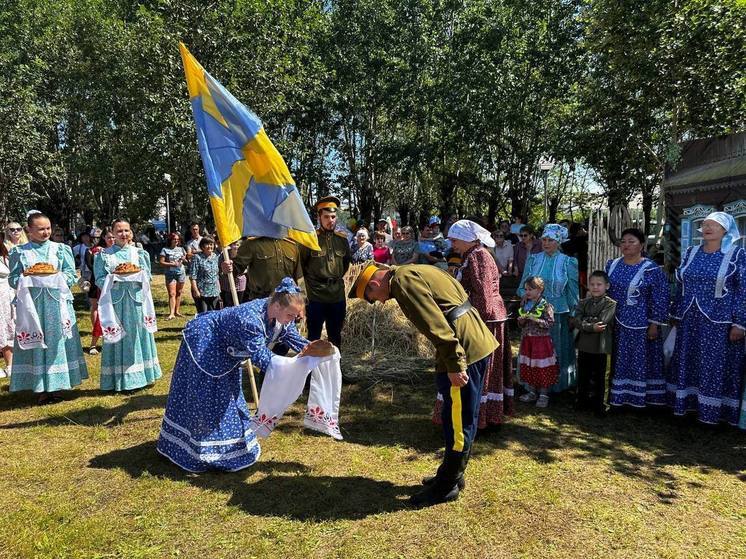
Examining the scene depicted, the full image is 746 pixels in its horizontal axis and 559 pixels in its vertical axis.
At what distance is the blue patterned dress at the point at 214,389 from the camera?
4090mm

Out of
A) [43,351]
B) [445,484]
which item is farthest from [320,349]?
[43,351]

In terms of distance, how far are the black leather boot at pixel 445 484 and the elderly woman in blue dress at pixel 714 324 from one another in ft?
9.54

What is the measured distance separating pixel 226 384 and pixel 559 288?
3813 millimetres

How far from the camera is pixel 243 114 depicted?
5.22m

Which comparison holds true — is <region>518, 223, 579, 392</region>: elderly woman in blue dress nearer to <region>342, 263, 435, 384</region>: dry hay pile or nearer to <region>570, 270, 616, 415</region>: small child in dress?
<region>570, 270, 616, 415</region>: small child in dress

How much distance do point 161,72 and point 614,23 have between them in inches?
400

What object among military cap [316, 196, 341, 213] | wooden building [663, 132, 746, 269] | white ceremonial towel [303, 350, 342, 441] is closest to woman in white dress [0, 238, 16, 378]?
military cap [316, 196, 341, 213]

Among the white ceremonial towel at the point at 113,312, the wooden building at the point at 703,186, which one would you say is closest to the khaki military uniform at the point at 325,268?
the white ceremonial towel at the point at 113,312

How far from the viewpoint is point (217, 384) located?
13.8ft

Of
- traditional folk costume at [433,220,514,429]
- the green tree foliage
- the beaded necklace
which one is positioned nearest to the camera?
traditional folk costume at [433,220,514,429]

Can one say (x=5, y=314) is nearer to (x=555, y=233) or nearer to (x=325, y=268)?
(x=325, y=268)

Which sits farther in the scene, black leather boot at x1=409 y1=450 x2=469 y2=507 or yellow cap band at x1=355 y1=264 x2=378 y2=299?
black leather boot at x1=409 y1=450 x2=469 y2=507

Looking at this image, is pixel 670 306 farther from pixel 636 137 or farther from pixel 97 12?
pixel 97 12

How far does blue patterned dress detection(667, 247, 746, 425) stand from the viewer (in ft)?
16.7
